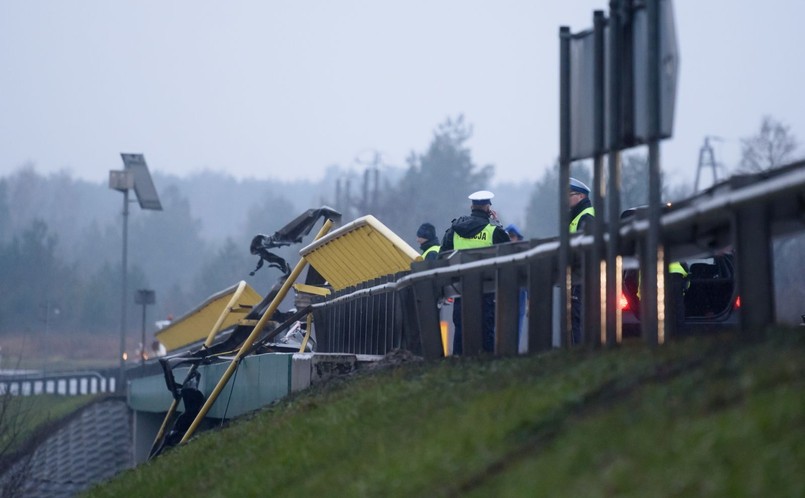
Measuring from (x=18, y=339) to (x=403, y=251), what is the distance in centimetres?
10026

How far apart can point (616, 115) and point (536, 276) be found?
176cm

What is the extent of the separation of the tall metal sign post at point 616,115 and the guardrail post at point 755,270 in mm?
509

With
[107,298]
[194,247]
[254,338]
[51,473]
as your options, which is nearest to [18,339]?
[107,298]

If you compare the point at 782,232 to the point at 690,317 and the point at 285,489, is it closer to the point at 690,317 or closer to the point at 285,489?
the point at 285,489

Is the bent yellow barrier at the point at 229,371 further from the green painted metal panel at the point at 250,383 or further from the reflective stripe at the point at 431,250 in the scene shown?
the reflective stripe at the point at 431,250

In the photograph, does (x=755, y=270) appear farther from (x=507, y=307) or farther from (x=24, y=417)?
(x=24, y=417)

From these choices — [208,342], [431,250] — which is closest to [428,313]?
[431,250]

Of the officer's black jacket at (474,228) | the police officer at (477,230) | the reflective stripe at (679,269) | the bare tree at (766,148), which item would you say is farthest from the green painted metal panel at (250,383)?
the bare tree at (766,148)

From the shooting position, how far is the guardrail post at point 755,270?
6.26m

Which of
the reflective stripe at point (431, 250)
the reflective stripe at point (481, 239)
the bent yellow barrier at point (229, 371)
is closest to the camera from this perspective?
the reflective stripe at point (481, 239)

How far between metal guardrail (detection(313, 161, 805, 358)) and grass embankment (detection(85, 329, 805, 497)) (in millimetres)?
563

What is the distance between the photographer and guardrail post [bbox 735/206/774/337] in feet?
20.5

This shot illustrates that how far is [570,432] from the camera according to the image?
16.5ft

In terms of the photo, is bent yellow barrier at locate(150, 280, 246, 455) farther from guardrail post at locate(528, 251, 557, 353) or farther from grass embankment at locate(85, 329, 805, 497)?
grass embankment at locate(85, 329, 805, 497)
